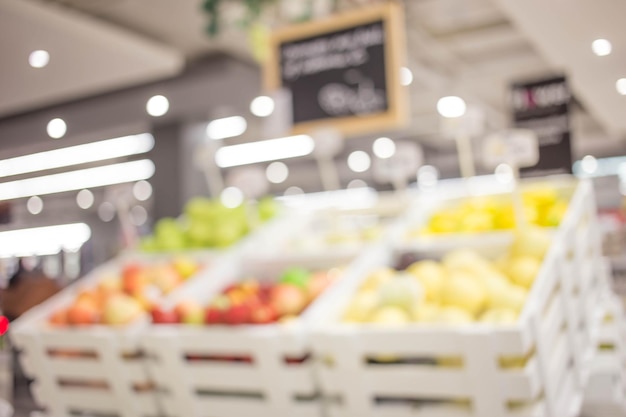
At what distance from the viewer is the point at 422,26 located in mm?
5113

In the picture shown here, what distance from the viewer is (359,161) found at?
35.4ft

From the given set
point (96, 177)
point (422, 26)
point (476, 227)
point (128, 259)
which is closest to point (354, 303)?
point (476, 227)

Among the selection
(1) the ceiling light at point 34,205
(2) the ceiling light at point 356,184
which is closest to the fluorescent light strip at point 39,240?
(1) the ceiling light at point 34,205

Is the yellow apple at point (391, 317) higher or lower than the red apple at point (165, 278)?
lower

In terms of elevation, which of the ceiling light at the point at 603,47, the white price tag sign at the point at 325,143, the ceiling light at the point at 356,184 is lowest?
the ceiling light at the point at 356,184

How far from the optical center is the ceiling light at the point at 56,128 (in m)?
1.37

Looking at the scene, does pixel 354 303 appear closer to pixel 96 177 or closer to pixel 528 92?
pixel 96 177

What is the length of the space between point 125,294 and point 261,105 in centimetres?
369

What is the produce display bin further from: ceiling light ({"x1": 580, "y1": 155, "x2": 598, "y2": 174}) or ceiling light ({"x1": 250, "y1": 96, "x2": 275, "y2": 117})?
ceiling light ({"x1": 580, "y1": 155, "x2": 598, "y2": 174})

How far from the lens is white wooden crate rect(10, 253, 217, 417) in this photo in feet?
6.34

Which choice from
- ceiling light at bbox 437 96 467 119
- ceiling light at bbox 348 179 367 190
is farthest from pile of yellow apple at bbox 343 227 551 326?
ceiling light at bbox 348 179 367 190

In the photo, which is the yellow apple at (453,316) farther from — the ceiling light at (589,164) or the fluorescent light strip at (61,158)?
the ceiling light at (589,164)

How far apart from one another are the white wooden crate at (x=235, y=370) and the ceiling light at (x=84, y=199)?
0.48m

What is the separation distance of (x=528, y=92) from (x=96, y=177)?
4.63 metres
